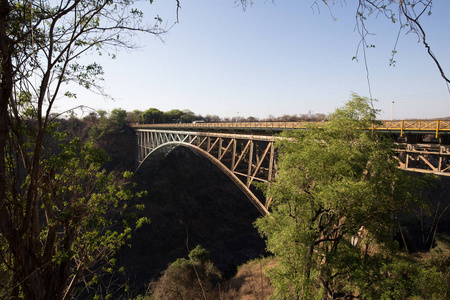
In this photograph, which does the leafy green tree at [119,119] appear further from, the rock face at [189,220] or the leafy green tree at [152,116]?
the rock face at [189,220]

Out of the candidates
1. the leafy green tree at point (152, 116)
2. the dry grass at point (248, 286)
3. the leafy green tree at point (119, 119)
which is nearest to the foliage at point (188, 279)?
the dry grass at point (248, 286)

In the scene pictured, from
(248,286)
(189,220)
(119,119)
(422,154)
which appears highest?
(119,119)

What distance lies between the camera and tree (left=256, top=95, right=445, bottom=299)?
25.5 ft

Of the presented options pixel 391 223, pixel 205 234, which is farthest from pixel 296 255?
pixel 205 234

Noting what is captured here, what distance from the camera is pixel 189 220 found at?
43.7 meters

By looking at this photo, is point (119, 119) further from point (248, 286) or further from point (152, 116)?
point (248, 286)

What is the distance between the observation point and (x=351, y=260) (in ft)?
27.3

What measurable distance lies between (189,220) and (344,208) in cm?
3846

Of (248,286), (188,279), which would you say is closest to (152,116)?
(188,279)

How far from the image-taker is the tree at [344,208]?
306 inches

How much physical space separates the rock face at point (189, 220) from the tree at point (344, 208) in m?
21.0

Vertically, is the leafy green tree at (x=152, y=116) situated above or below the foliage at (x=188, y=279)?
above

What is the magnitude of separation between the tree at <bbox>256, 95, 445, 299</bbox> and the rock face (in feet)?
68.8

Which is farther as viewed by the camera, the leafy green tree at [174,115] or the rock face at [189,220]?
the leafy green tree at [174,115]
